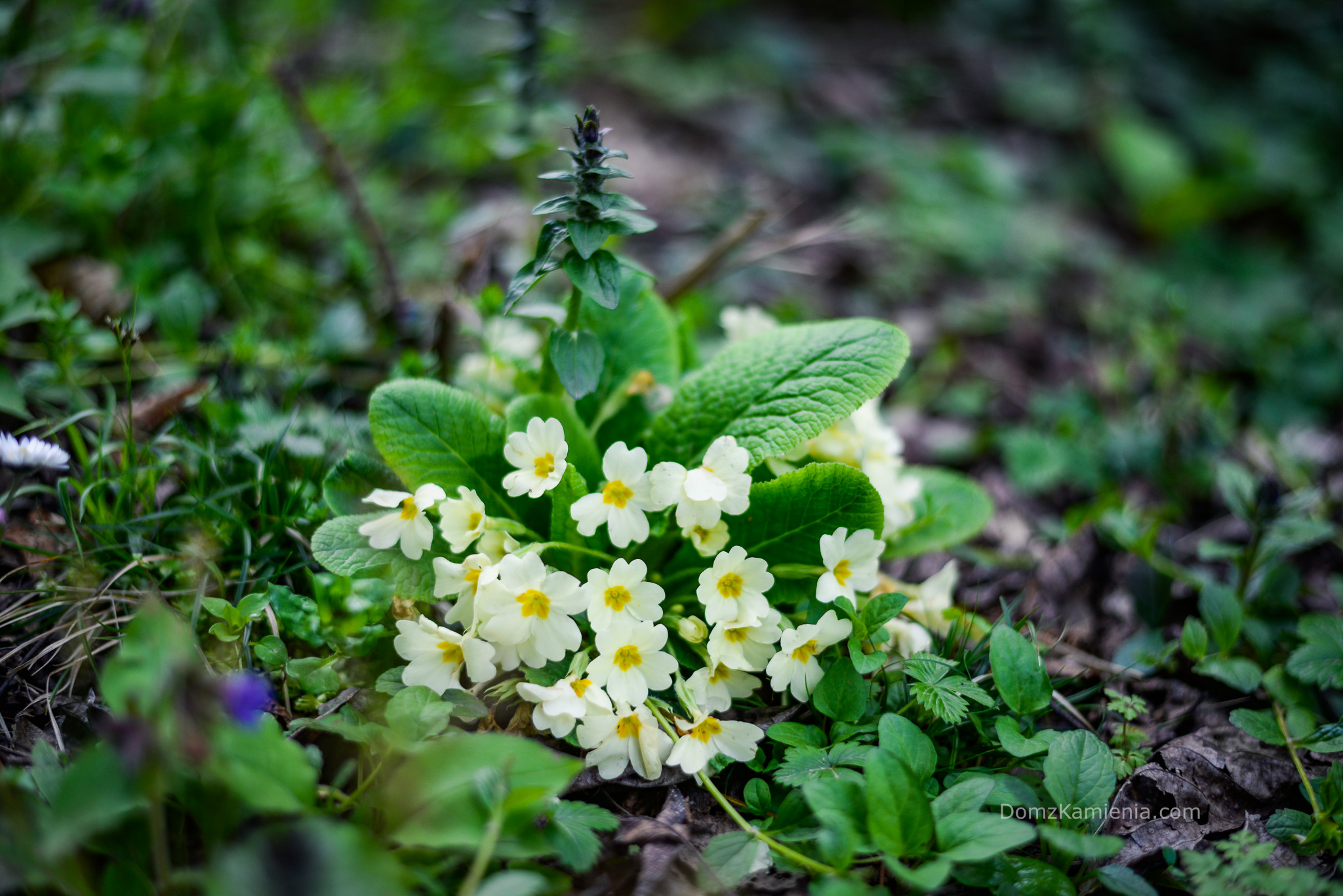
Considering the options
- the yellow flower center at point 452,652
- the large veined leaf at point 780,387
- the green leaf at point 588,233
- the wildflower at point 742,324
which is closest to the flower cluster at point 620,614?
the yellow flower center at point 452,652

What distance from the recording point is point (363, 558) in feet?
5.93

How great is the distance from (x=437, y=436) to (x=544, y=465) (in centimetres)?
28

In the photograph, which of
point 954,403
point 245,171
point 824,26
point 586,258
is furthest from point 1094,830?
point 824,26

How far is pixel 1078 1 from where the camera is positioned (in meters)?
5.53

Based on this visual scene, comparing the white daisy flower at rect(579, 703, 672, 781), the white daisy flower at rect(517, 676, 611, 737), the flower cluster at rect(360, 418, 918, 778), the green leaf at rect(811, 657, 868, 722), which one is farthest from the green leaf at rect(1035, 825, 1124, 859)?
the white daisy flower at rect(517, 676, 611, 737)

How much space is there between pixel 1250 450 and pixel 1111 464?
661 millimetres

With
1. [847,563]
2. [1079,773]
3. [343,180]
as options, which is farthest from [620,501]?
[343,180]

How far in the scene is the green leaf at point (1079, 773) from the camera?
66.5 inches

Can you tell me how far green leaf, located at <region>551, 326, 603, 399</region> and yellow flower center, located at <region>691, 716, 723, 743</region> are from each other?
2.45ft

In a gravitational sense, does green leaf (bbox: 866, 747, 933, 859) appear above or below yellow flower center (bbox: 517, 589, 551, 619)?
below

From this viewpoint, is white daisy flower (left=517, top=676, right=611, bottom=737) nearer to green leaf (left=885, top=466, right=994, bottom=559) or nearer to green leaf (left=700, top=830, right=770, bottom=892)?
green leaf (left=700, top=830, right=770, bottom=892)

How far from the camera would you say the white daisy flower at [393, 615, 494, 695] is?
5.50 ft

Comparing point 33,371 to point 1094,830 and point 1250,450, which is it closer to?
point 1094,830

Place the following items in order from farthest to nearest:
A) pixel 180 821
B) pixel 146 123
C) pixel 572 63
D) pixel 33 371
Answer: pixel 572 63, pixel 146 123, pixel 33 371, pixel 180 821
